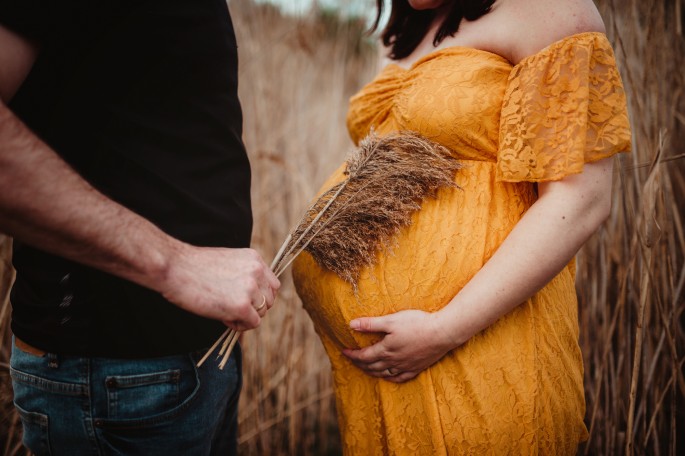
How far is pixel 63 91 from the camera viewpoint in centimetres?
76

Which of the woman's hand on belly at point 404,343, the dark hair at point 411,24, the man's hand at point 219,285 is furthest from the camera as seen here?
the dark hair at point 411,24

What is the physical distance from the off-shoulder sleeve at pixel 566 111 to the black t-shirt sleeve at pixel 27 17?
0.94 m

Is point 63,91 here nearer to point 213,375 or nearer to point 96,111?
point 96,111

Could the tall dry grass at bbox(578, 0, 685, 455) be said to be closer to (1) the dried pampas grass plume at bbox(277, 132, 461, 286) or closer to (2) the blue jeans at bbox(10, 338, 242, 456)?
(1) the dried pampas grass plume at bbox(277, 132, 461, 286)

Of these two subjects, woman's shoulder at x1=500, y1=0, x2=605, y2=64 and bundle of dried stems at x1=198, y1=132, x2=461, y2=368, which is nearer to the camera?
woman's shoulder at x1=500, y1=0, x2=605, y2=64

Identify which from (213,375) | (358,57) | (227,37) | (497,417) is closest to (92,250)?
(213,375)

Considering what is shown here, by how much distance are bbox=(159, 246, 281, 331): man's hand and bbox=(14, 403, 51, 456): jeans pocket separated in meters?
0.44

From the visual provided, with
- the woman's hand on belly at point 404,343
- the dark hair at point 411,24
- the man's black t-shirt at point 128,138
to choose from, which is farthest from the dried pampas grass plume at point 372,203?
the dark hair at point 411,24

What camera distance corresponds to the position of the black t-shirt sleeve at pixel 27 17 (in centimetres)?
61

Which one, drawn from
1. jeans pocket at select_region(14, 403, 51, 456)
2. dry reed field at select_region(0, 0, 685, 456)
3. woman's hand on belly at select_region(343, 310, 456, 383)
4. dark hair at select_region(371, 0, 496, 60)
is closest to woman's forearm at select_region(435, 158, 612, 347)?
woman's hand on belly at select_region(343, 310, 456, 383)

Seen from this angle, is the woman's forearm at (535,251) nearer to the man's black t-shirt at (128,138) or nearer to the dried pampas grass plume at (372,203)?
the dried pampas grass plume at (372,203)

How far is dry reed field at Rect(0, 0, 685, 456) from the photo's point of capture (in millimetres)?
1329

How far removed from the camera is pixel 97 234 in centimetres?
62

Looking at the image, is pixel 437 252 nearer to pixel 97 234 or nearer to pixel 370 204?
pixel 370 204
